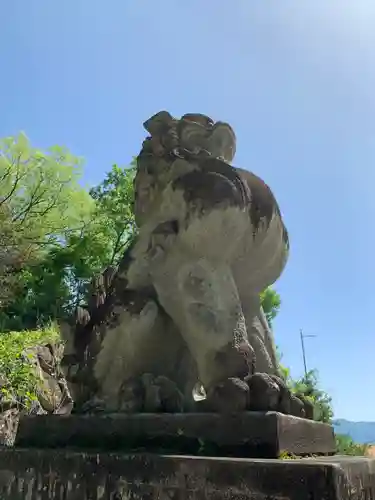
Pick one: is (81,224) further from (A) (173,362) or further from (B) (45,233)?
(A) (173,362)

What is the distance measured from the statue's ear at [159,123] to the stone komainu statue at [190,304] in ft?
0.69

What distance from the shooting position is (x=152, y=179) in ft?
10.9

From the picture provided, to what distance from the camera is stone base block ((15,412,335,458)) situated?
2.03 m

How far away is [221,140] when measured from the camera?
335 cm

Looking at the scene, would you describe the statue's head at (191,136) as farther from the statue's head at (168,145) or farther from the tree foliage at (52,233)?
the tree foliage at (52,233)

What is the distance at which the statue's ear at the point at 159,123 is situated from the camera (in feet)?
11.2

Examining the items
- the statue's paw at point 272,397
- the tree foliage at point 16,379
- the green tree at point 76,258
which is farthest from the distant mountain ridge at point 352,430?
the green tree at point 76,258

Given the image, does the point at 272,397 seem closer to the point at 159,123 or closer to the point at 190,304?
the point at 190,304

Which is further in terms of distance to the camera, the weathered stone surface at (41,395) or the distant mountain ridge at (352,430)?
the distant mountain ridge at (352,430)

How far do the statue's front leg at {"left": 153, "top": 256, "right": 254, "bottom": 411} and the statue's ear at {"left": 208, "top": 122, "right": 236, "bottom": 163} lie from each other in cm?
83

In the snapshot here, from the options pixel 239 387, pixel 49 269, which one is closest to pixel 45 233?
pixel 49 269

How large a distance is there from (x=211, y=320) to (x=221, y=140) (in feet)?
4.37

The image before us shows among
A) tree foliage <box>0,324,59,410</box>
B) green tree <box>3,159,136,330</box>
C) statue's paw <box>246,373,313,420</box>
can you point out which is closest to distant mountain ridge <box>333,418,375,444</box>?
statue's paw <box>246,373,313,420</box>

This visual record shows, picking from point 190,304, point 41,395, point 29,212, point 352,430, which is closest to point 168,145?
point 190,304
